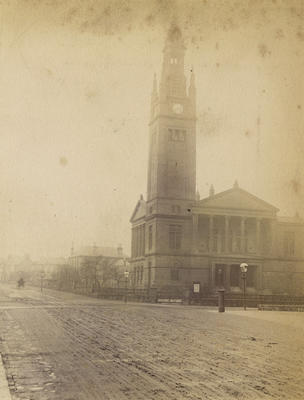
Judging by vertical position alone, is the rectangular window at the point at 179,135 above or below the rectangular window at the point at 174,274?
above

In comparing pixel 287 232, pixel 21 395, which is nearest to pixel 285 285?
pixel 287 232

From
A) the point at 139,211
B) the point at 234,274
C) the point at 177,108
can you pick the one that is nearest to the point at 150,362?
the point at 177,108

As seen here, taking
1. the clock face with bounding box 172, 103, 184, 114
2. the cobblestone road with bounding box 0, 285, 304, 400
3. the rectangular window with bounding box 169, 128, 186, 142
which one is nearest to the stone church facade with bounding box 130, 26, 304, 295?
the rectangular window with bounding box 169, 128, 186, 142

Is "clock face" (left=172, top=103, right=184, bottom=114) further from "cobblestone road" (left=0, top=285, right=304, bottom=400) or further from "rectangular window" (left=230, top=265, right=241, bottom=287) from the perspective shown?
"cobblestone road" (left=0, top=285, right=304, bottom=400)

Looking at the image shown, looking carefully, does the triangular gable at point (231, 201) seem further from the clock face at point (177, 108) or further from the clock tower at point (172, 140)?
the clock face at point (177, 108)

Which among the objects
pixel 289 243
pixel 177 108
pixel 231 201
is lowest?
pixel 289 243

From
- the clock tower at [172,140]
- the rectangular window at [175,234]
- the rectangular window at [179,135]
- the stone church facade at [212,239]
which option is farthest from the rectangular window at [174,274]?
the rectangular window at [179,135]

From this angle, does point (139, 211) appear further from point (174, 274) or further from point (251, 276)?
point (251, 276)
